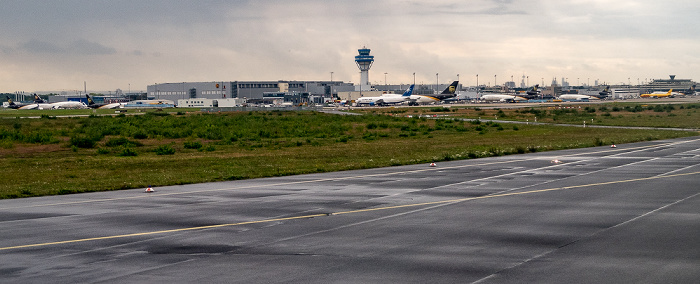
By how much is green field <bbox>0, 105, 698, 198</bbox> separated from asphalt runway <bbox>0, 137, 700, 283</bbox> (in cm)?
502

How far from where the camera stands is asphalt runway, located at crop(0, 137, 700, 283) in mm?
12016

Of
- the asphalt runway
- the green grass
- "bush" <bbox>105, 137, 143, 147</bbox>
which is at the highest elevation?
the asphalt runway

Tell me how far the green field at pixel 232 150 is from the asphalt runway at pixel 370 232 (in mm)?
5016

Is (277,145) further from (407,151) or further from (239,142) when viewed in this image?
(407,151)

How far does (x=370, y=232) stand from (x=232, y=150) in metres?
32.3

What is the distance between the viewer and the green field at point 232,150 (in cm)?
3053

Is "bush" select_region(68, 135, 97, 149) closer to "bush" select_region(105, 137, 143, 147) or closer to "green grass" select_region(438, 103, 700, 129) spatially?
"bush" select_region(105, 137, 143, 147)

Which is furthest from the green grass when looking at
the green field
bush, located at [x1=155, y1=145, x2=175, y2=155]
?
bush, located at [x1=155, y1=145, x2=175, y2=155]

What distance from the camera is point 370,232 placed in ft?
52.3

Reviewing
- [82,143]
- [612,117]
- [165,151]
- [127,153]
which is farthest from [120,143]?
[612,117]

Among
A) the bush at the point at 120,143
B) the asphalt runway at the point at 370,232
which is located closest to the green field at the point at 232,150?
the bush at the point at 120,143

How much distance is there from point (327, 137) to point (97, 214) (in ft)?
132

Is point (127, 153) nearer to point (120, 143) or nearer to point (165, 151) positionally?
point (165, 151)

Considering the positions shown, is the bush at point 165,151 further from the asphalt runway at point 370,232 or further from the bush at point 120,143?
the asphalt runway at point 370,232
